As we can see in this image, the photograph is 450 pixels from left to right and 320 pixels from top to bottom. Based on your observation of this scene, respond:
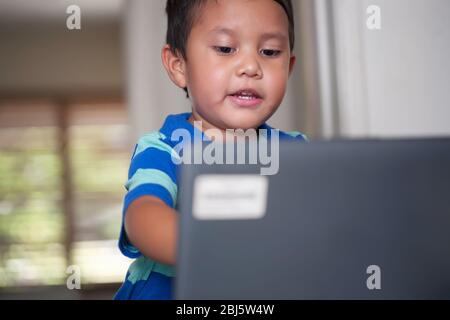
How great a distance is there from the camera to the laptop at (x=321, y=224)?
42cm

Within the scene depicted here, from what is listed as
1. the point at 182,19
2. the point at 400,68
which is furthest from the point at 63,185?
the point at 182,19

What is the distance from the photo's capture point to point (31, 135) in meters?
6.19

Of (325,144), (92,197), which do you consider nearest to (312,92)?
(325,144)

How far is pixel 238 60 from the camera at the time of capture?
2.89 feet

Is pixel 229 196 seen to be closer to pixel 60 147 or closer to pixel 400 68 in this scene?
pixel 400 68

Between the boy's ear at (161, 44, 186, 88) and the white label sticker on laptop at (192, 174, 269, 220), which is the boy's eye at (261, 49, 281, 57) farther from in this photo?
the white label sticker on laptop at (192, 174, 269, 220)

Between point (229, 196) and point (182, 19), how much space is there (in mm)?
616

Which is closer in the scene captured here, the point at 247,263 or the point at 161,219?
the point at 247,263

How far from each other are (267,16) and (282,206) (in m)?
0.53

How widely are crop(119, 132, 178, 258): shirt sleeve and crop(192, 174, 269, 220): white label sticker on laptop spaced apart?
25 cm

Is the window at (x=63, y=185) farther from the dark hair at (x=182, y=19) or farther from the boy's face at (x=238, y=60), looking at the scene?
the boy's face at (x=238, y=60)

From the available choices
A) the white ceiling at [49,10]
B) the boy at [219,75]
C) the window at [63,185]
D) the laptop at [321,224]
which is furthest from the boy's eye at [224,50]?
the window at [63,185]

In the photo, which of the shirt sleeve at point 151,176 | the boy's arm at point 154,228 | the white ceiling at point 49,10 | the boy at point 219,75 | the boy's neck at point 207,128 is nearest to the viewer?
the boy's arm at point 154,228
